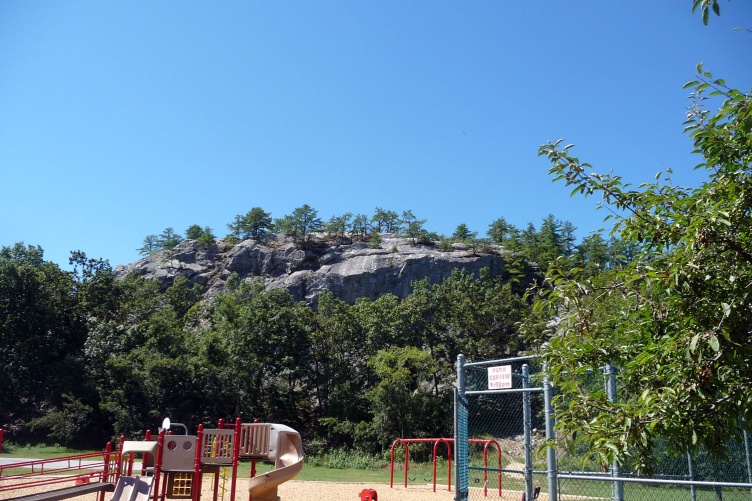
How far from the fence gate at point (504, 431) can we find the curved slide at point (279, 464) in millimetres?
3575

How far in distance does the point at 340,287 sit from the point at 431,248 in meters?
14.2

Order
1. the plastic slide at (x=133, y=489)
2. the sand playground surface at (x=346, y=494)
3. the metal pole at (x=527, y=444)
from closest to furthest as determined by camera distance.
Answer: the metal pole at (x=527, y=444), the plastic slide at (x=133, y=489), the sand playground surface at (x=346, y=494)

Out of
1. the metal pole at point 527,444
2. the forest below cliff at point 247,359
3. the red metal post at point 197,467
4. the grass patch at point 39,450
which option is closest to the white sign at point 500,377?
the metal pole at point 527,444

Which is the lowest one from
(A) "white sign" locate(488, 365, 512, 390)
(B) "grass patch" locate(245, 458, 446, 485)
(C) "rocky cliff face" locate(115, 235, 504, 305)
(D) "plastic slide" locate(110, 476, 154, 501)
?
(B) "grass patch" locate(245, 458, 446, 485)

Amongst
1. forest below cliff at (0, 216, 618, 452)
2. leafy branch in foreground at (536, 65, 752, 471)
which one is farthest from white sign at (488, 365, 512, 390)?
forest below cliff at (0, 216, 618, 452)

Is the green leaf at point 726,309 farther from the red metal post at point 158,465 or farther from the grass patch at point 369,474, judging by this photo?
the grass patch at point 369,474

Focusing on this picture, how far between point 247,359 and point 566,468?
31067 millimetres

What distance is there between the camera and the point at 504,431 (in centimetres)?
3725

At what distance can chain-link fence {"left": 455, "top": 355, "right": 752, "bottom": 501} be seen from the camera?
20.3ft

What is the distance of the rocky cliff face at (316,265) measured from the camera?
210 ft

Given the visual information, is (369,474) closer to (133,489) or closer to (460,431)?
(133,489)

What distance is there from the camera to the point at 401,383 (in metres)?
38.0

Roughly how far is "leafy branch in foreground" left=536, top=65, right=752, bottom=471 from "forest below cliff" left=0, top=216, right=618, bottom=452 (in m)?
Answer: 34.1

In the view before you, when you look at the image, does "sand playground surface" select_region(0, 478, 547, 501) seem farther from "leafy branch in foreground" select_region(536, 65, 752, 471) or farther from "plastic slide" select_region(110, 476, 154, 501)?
"leafy branch in foreground" select_region(536, 65, 752, 471)
